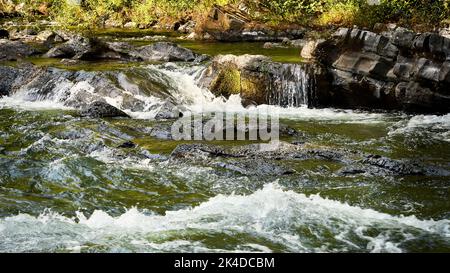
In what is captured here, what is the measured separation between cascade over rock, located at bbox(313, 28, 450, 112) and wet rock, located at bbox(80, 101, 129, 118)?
620cm

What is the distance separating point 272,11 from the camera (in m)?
30.0

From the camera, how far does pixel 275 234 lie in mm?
6578

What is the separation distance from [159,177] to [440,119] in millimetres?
8299

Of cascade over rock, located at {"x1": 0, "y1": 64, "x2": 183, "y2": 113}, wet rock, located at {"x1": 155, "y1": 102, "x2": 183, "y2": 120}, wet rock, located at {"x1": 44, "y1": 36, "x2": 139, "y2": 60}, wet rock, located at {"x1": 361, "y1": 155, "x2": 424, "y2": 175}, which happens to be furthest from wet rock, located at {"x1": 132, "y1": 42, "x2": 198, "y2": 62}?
wet rock, located at {"x1": 361, "y1": 155, "x2": 424, "y2": 175}

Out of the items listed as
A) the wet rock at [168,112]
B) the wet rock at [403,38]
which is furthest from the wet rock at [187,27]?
the wet rock at [403,38]

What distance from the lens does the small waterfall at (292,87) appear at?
16.4 m

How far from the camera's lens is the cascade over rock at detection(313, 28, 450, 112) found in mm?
14203

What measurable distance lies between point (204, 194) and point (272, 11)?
23.3m

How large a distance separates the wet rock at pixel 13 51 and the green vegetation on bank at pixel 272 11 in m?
9.98

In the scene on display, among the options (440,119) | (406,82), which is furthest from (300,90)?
(440,119)

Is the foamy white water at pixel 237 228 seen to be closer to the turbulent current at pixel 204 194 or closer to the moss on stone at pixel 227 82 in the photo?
the turbulent current at pixel 204 194

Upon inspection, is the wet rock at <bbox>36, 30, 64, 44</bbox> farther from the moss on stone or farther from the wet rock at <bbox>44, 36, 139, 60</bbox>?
the moss on stone

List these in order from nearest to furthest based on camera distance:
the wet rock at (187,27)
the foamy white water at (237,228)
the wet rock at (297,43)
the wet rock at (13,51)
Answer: the foamy white water at (237,228) → the wet rock at (13,51) → the wet rock at (297,43) → the wet rock at (187,27)
